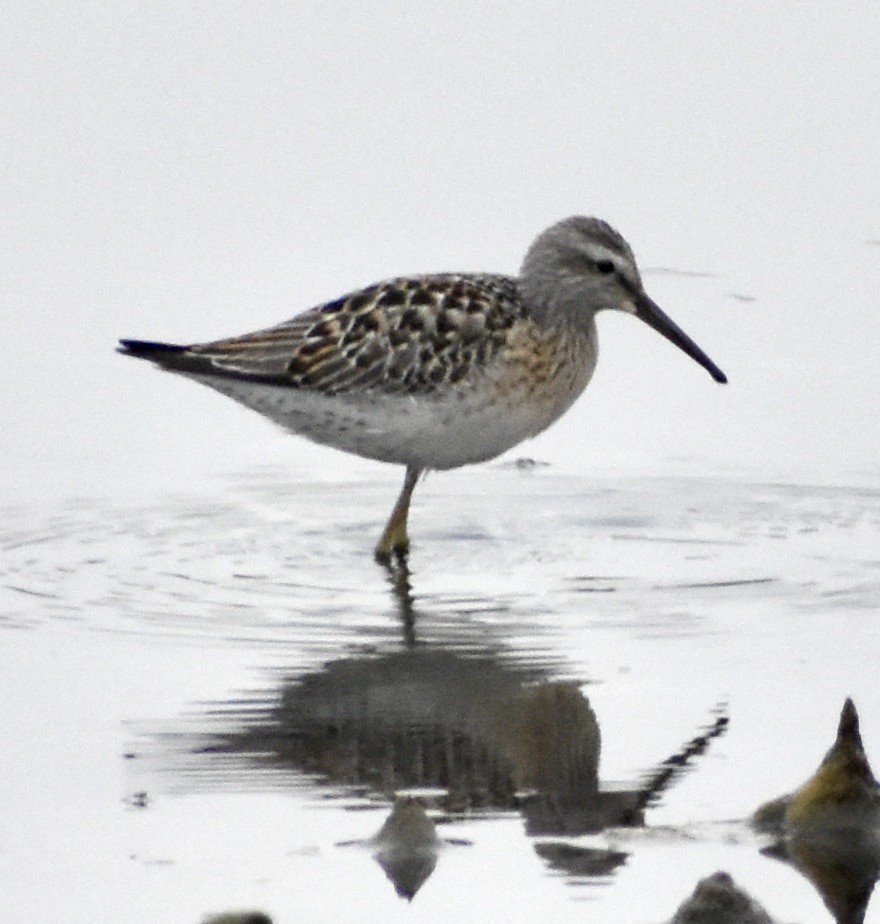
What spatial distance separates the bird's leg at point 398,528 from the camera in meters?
11.0

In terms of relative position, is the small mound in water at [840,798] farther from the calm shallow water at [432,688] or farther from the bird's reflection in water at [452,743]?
the bird's reflection in water at [452,743]

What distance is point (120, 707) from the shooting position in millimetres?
8461

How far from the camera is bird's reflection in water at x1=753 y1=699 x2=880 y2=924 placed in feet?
22.3

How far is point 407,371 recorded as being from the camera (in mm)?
11375

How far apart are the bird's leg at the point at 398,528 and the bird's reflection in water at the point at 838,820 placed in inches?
162

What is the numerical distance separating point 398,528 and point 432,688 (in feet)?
8.42

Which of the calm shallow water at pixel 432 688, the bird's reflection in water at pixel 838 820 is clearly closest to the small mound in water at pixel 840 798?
the bird's reflection in water at pixel 838 820

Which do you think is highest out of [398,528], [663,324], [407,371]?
[663,324]

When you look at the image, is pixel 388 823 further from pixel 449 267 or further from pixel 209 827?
pixel 449 267

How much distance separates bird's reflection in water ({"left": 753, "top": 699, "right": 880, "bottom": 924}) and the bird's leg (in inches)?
162

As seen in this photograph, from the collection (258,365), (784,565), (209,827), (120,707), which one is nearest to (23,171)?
(258,365)

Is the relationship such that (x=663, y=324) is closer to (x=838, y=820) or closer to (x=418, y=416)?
(x=418, y=416)

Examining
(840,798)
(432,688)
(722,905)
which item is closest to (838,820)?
(840,798)

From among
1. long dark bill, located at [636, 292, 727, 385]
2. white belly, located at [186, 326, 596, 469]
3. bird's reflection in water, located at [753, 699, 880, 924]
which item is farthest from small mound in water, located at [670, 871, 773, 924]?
long dark bill, located at [636, 292, 727, 385]
